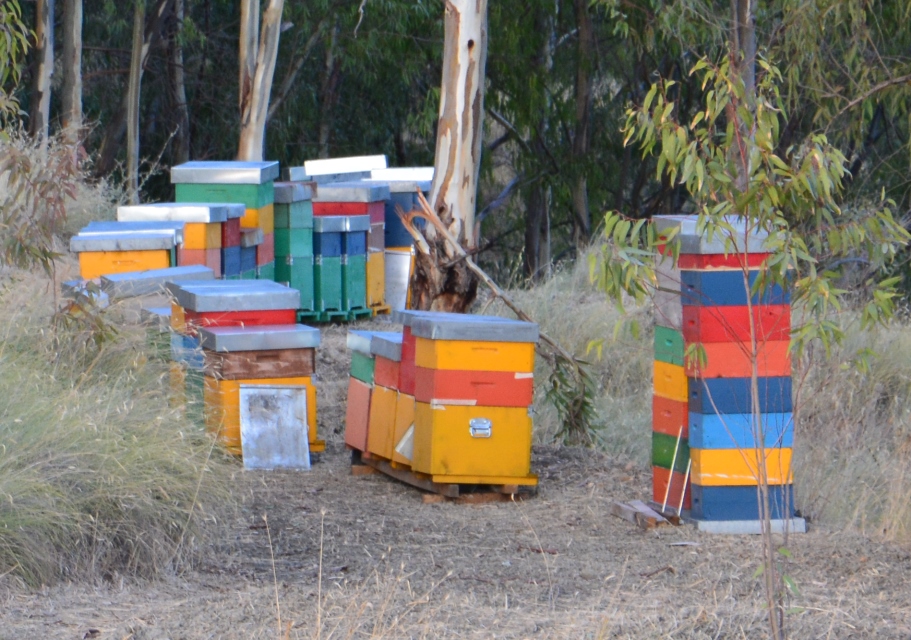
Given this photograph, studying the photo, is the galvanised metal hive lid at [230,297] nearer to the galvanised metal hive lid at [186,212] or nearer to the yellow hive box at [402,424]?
the yellow hive box at [402,424]

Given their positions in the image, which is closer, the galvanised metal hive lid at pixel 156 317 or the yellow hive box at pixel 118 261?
the galvanised metal hive lid at pixel 156 317

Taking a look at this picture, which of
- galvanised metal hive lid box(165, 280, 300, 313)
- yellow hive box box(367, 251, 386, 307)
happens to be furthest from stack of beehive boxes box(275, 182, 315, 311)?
galvanised metal hive lid box(165, 280, 300, 313)

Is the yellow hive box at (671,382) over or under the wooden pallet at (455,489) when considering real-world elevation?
over

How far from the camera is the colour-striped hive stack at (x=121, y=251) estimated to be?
7953 mm

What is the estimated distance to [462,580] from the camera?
4.55 meters

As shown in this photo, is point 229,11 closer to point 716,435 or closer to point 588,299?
point 588,299

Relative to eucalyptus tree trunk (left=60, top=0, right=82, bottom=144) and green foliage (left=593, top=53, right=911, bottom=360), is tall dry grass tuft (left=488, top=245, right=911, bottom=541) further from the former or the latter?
eucalyptus tree trunk (left=60, top=0, right=82, bottom=144)

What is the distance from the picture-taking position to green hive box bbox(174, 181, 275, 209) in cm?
998

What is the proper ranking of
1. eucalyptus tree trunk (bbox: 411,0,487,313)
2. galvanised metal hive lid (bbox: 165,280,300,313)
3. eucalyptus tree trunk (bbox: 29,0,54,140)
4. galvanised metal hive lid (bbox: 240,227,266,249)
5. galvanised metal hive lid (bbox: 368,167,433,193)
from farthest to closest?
eucalyptus tree trunk (bbox: 29,0,54,140) → galvanised metal hive lid (bbox: 368,167,433,193) → galvanised metal hive lid (bbox: 240,227,266,249) → eucalyptus tree trunk (bbox: 411,0,487,313) → galvanised metal hive lid (bbox: 165,280,300,313)

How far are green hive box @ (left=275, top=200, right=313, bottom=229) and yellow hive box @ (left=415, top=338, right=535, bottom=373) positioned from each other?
17.0 ft

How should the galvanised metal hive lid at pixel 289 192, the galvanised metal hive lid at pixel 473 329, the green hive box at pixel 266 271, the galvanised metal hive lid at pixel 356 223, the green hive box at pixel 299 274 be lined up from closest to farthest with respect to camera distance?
the galvanised metal hive lid at pixel 473 329 → the green hive box at pixel 266 271 → the galvanised metal hive lid at pixel 289 192 → the green hive box at pixel 299 274 → the galvanised metal hive lid at pixel 356 223

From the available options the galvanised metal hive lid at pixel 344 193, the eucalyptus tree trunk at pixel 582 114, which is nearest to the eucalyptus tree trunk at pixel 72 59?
the galvanised metal hive lid at pixel 344 193

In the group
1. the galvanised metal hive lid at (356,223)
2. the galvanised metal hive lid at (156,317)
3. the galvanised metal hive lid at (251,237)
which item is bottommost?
the galvanised metal hive lid at (156,317)

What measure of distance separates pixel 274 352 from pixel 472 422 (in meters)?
1.28
